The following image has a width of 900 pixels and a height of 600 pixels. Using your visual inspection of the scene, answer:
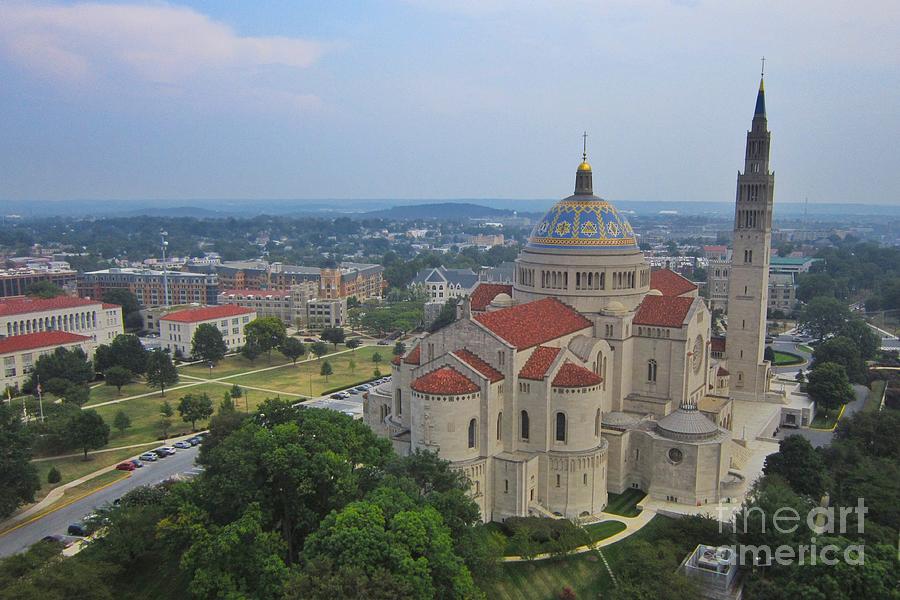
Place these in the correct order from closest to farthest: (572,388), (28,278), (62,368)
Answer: (572,388) < (62,368) < (28,278)

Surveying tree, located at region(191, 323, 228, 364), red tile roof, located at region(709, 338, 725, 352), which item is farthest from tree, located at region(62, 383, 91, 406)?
red tile roof, located at region(709, 338, 725, 352)

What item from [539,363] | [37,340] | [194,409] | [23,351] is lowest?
[194,409]

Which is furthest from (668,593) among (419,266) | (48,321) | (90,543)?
(419,266)

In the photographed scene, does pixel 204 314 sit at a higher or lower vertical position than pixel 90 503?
higher

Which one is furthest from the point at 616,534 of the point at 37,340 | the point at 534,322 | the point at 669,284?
the point at 37,340

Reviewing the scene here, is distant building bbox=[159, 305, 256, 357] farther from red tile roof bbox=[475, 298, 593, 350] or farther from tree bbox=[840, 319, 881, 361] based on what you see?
tree bbox=[840, 319, 881, 361]

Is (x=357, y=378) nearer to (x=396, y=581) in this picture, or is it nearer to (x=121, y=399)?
(x=121, y=399)

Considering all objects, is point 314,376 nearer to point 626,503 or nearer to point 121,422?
point 121,422

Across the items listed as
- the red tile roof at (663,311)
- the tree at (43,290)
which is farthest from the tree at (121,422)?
the tree at (43,290)

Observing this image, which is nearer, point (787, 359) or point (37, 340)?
point (37, 340)
